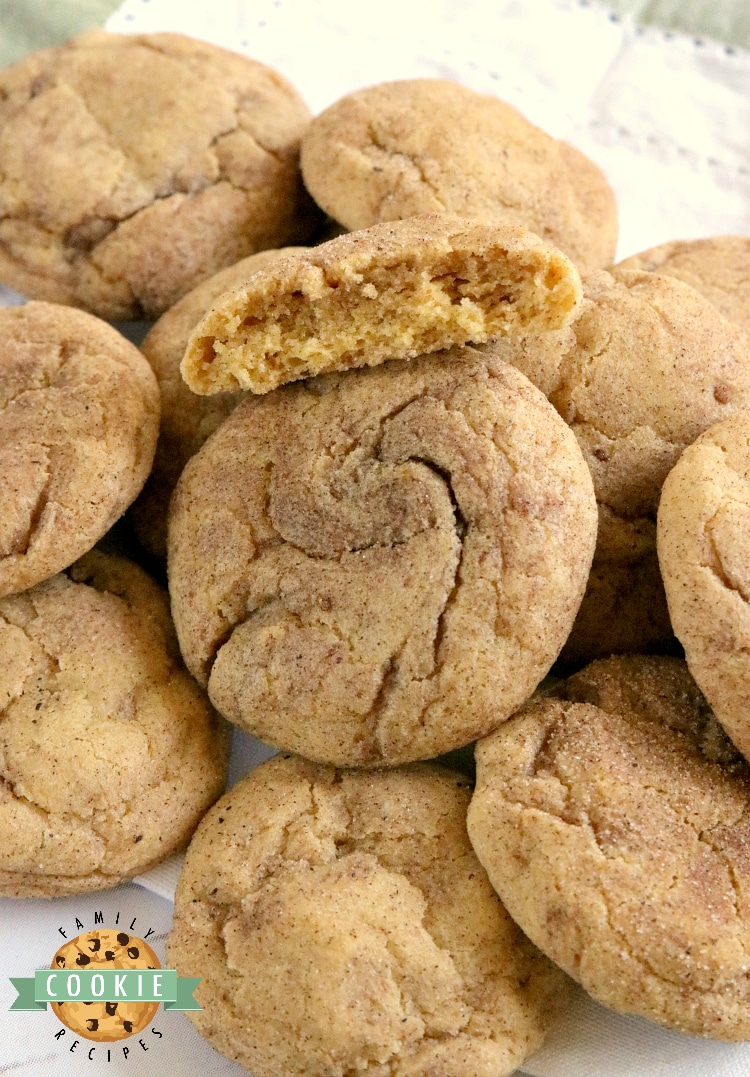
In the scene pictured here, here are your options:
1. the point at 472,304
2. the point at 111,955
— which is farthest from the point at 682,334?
the point at 111,955

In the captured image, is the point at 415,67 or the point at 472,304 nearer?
the point at 472,304

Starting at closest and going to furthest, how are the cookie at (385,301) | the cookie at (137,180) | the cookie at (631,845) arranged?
the cookie at (631,845) → the cookie at (385,301) → the cookie at (137,180)

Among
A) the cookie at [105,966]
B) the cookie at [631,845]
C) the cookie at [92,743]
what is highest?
the cookie at [631,845]

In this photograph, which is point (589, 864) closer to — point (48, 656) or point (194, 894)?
point (194, 894)

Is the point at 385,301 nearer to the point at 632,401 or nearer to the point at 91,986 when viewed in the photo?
the point at 632,401

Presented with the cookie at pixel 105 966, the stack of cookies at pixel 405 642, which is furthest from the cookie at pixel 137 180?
the cookie at pixel 105 966

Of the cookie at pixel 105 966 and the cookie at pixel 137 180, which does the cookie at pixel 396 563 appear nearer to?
the cookie at pixel 105 966
